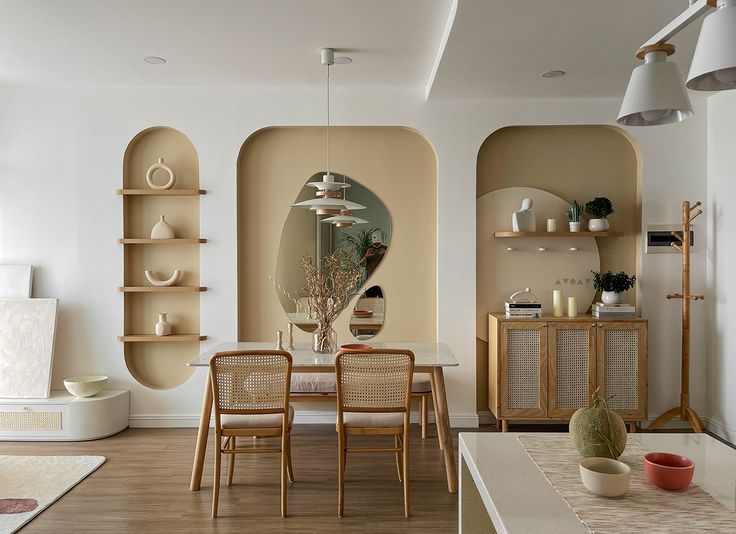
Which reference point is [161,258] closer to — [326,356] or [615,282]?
[326,356]

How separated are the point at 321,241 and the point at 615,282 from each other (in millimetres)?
2412

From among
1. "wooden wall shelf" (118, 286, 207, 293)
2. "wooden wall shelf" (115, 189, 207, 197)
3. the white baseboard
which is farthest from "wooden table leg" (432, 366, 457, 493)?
"wooden wall shelf" (115, 189, 207, 197)

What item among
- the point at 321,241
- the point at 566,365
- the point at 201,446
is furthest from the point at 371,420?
the point at 321,241

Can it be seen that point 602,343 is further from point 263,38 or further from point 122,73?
point 122,73

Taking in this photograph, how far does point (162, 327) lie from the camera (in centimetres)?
472

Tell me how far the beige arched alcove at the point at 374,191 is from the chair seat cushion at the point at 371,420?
173 centimetres

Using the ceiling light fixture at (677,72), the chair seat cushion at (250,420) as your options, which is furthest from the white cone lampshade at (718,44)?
the chair seat cushion at (250,420)

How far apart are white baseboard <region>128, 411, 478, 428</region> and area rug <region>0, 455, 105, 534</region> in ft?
2.58

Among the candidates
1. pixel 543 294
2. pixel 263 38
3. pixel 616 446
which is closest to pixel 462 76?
pixel 263 38

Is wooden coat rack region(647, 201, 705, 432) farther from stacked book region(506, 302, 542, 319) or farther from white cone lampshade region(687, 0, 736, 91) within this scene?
white cone lampshade region(687, 0, 736, 91)

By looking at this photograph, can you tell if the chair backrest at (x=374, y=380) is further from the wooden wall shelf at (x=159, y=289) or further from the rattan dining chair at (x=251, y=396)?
the wooden wall shelf at (x=159, y=289)

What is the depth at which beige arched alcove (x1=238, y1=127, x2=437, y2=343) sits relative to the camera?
16.1ft

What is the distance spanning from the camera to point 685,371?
4.47 meters

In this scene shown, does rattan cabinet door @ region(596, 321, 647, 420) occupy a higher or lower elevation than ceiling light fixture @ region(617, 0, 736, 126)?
lower
